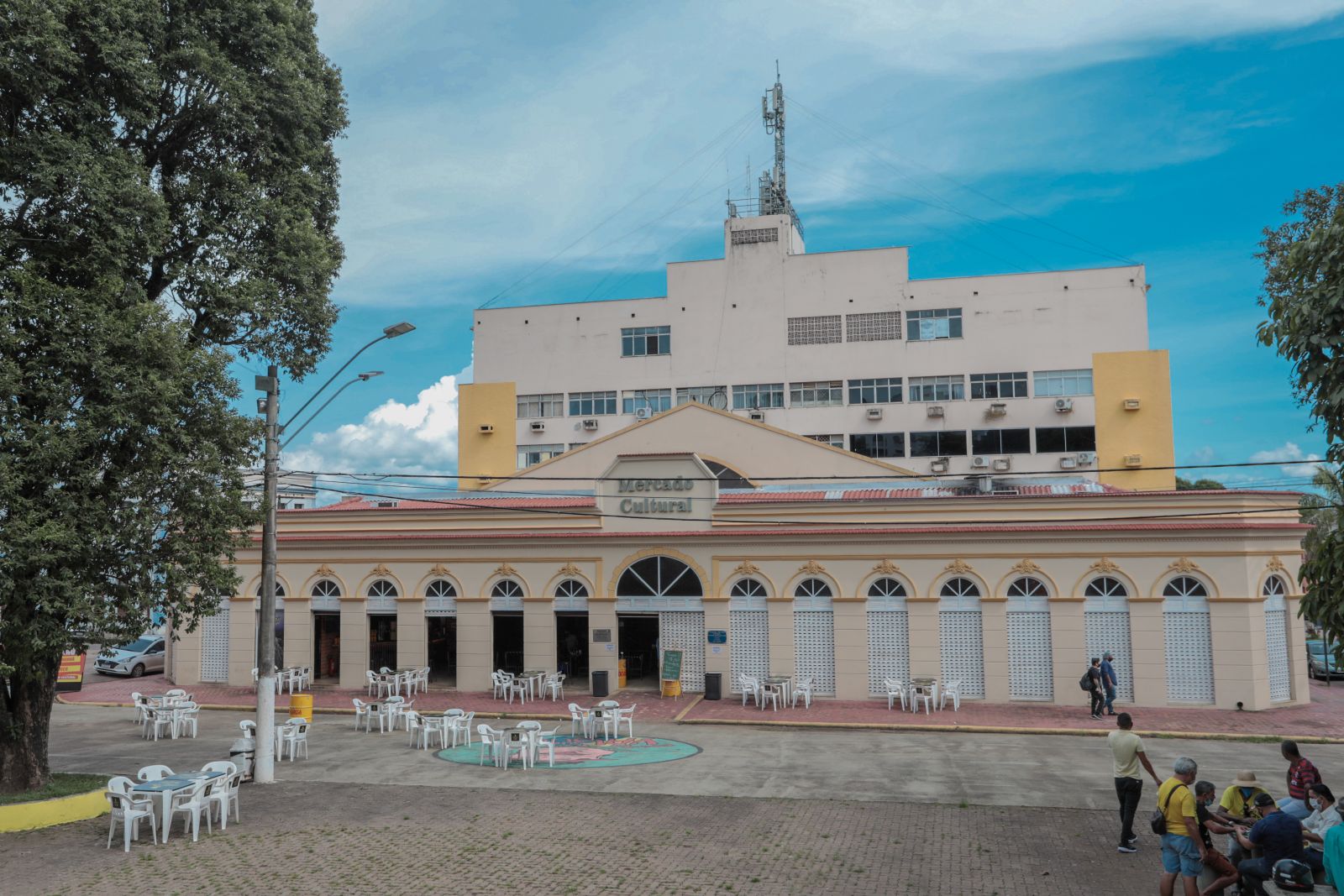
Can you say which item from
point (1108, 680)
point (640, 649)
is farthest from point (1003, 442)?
point (1108, 680)

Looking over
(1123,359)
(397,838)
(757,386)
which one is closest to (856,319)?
(757,386)

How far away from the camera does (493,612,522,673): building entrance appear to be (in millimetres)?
31203

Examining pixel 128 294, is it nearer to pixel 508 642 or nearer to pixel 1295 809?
pixel 1295 809

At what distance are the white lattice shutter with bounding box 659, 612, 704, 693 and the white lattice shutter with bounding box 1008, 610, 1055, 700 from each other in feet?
27.5

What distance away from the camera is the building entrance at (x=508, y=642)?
31.2 m

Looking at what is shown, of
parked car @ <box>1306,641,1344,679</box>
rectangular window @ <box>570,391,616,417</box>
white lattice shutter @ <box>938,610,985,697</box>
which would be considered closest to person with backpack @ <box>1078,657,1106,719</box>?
white lattice shutter @ <box>938,610,985,697</box>

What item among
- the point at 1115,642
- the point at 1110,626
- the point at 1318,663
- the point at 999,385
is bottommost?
the point at 1318,663

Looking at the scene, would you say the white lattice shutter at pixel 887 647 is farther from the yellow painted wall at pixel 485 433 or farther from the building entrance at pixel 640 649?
the yellow painted wall at pixel 485 433

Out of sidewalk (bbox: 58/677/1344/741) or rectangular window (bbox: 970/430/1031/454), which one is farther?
rectangular window (bbox: 970/430/1031/454)

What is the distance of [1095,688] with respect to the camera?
2412 cm

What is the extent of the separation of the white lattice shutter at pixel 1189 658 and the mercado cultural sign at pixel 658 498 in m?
13.0

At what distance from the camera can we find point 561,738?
2244cm

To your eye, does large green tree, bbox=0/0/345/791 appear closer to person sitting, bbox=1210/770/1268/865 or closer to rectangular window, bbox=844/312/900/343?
person sitting, bbox=1210/770/1268/865

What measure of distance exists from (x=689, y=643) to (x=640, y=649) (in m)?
3.21
